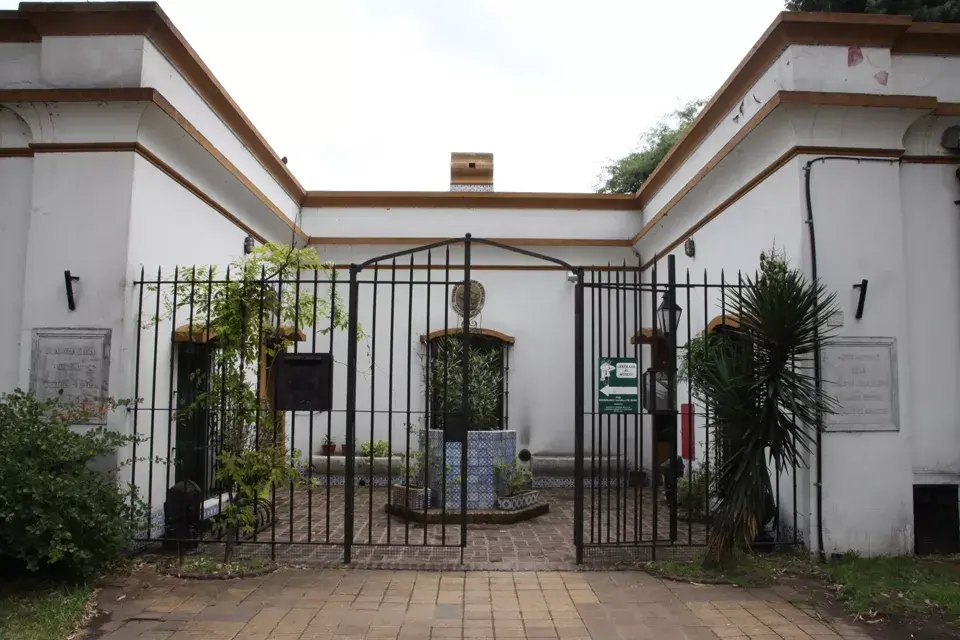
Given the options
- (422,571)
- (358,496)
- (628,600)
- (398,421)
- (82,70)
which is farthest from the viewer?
(398,421)

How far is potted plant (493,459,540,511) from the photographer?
27.7 ft

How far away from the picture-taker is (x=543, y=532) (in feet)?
25.0

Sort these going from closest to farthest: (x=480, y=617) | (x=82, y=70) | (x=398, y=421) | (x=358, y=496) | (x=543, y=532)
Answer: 1. (x=480, y=617)
2. (x=82, y=70)
3. (x=543, y=532)
4. (x=358, y=496)
5. (x=398, y=421)

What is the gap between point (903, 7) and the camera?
9625mm

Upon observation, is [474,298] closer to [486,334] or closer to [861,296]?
[486,334]

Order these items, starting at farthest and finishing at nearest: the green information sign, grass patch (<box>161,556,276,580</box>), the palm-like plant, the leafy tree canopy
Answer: the leafy tree canopy < the green information sign < grass patch (<box>161,556,276,580</box>) < the palm-like plant

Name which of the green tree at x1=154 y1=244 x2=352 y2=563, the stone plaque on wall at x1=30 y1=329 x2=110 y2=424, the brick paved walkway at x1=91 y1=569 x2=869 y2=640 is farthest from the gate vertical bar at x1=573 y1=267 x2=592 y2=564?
the stone plaque on wall at x1=30 y1=329 x2=110 y2=424

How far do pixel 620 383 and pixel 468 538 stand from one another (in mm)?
2432

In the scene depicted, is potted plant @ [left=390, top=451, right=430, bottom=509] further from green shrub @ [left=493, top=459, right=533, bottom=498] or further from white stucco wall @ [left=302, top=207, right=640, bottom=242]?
white stucco wall @ [left=302, top=207, right=640, bottom=242]

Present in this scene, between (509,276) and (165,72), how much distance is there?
652 cm

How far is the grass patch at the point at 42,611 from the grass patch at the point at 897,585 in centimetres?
535

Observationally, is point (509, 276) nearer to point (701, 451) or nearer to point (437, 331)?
point (437, 331)

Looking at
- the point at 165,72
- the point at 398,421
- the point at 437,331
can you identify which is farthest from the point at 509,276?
the point at 165,72

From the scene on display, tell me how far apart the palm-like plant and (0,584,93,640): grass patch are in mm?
4765
